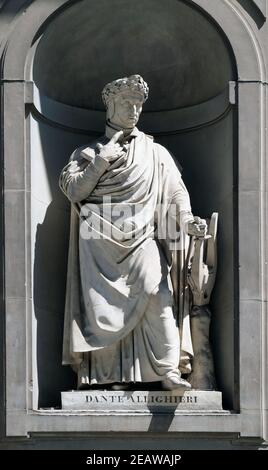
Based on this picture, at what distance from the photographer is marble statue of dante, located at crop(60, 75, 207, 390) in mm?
31734

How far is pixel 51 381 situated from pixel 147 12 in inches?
149

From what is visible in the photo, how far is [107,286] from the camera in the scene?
104 ft

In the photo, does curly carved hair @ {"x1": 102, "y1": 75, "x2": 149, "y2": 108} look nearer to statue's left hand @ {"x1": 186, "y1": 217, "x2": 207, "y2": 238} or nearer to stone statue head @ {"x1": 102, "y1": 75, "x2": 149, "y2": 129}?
stone statue head @ {"x1": 102, "y1": 75, "x2": 149, "y2": 129}

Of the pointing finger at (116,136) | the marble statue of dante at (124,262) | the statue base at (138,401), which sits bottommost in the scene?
the statue base at (138,401)

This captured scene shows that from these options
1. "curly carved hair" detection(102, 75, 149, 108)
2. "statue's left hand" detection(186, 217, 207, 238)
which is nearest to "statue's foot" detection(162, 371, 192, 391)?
"statue's left hand" detection(186, 217, 207, 238)

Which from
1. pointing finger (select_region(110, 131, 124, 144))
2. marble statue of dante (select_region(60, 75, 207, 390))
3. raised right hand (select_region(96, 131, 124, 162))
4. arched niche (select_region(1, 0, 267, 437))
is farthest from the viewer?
pointing finger (select_region(110, 131, 124, 144))

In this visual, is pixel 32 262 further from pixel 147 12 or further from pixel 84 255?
pixel 147 12

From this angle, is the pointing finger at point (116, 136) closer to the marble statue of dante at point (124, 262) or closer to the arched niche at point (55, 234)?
the marble statue of dante at point (124, 262)

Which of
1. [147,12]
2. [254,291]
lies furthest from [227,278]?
[147,12]

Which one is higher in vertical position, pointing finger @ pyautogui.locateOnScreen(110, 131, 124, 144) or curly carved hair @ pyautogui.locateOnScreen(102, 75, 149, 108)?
curly carved hair @ pyautogui.locateOnScreen(102, 75, 149, 108)

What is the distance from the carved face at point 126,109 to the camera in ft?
106

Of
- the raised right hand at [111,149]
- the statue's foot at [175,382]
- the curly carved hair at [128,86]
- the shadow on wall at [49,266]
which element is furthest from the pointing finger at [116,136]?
the statue's foot at [175,382]

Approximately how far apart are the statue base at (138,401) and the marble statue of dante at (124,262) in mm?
129

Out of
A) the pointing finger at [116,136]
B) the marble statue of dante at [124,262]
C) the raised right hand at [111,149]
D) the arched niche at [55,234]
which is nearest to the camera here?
the arched niche at [55,234]
